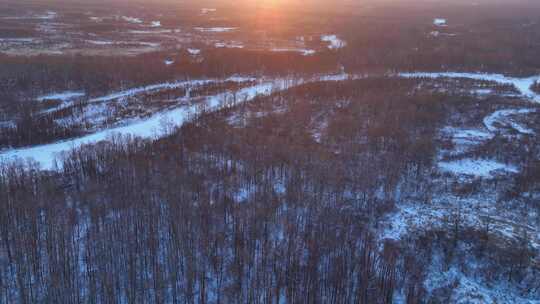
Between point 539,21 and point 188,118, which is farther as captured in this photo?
point 539,21

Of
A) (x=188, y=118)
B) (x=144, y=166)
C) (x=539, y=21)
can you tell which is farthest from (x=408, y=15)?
(x=144, y=166)

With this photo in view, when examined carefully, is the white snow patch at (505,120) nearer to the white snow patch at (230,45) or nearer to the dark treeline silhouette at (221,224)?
the dark treeline silhouette at (221,224)

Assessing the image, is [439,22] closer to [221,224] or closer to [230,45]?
[230,45]

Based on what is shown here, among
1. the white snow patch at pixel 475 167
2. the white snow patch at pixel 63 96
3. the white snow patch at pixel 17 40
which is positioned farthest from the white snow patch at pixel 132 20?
the white snow patch at pixel 475 167

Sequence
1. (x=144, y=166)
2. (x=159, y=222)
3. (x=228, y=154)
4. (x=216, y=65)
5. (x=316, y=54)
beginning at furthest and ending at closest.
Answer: (x=316, y=54)
(x=216, y=65)
(x=228, y=154)
(x=144, y=166)
(x=159, y=222)

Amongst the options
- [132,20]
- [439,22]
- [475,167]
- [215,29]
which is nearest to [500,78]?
[475,167]

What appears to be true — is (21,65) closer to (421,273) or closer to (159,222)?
(159,222)
